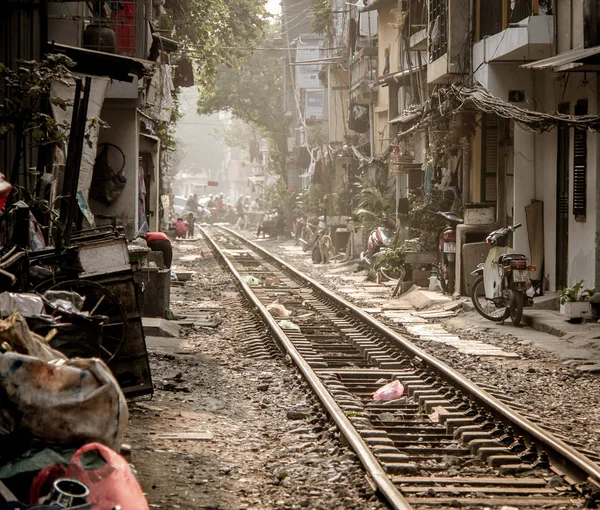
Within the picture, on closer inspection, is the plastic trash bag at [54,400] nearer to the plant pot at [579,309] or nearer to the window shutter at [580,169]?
the plant pot at [579,309]

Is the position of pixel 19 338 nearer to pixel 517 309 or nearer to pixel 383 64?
pixel 517 309

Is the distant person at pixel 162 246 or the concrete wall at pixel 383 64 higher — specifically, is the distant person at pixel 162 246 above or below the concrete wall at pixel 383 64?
below

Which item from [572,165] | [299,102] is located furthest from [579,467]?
[299,102]

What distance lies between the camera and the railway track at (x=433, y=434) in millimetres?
6699

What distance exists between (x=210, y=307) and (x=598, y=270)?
6619 millimetres

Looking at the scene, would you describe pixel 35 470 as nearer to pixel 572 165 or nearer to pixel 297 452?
pixel 297 452

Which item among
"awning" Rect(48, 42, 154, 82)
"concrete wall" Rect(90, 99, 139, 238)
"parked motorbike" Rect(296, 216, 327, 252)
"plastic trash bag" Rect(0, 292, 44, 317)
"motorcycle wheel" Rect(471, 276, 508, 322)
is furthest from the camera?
"parked motorbike" Rect(296, 216, 327, 252)

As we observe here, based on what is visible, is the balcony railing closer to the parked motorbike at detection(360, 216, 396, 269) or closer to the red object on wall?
the parked motorbike at detection(360, 216, 396, 269)

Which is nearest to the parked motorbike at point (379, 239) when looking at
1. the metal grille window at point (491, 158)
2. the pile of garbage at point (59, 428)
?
the metal grille window at point (491, 158)

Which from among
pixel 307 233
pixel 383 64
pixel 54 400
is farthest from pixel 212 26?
pixel 54 400

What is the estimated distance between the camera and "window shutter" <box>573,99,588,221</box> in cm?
1686

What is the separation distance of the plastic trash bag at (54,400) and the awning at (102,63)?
6.59 meters

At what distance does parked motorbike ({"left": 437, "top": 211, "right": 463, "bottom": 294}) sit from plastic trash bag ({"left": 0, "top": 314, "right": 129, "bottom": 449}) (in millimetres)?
14213

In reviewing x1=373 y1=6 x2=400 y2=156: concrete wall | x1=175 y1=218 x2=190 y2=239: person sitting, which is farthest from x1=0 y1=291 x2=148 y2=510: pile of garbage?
x1=175 y1=218 x2=190 y2=239: person sitting
